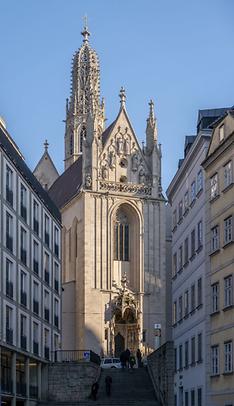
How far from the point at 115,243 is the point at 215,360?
51815 millimetres

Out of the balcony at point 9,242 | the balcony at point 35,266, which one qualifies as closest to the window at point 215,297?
the balcony at point 9,242

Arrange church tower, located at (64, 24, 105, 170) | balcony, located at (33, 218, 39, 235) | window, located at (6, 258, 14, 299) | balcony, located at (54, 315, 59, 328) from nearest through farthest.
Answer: window, located at (6, 258, 14, 299)
balcony, located at (33, 218, 39, 235)
balcony, located at (54, 315, 59, 328)
church tower, located at (64, 24, 105, 170)

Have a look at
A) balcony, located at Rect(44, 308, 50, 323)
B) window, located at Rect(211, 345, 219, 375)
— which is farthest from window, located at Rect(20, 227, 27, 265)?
window, located at Rect(211, 345, 219, 375)

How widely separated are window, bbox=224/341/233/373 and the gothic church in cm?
4911

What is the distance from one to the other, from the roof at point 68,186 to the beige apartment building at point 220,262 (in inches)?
2001

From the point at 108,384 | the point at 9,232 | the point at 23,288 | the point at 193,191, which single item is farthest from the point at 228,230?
the point at 108,384

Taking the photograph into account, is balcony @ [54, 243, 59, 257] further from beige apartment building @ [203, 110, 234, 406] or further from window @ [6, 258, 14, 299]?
beige apartment building @ [203, 110, 234, 406]

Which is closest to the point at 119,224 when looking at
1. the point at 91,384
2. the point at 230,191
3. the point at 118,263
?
the point at 118,263

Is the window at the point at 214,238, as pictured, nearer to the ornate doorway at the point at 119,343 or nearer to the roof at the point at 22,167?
the roof at the point at 22,167

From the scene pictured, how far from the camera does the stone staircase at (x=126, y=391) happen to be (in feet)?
190

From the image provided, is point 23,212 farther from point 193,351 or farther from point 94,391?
point 193,351

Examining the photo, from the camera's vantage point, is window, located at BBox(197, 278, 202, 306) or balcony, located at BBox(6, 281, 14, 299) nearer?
window, located at BBox(197, 278, 202, 306)

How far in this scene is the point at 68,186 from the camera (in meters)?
101

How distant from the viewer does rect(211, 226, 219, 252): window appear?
4300 cm
